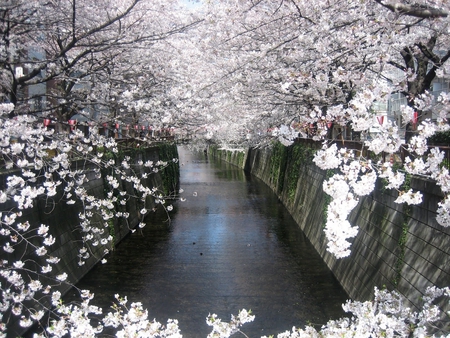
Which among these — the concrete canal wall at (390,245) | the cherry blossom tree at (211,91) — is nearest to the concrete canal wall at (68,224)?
the cherry blossom tree at (211,91)

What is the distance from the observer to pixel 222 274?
1379 cm

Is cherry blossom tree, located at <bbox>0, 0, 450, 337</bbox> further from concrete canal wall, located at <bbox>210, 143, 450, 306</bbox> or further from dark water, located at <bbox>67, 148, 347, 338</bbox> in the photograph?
dark water, located at <bbox>67, 148, 347, 338</bbox>

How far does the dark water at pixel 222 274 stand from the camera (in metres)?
10.9

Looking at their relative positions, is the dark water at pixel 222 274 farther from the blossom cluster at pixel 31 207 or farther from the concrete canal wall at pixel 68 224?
the blossom cluster at pixel 31 207

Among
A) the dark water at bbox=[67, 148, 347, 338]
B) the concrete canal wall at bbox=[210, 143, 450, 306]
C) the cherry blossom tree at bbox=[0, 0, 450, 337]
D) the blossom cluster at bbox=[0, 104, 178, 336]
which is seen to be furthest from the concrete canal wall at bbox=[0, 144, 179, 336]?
the concrete canal wall at bbox=[210, 143, 450, 306]

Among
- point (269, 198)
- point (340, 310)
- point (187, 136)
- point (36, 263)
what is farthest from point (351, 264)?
point (187, 136)

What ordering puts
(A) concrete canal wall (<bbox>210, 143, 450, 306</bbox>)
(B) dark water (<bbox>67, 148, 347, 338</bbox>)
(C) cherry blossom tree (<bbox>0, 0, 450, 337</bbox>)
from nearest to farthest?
(C) cherry blossom tree (<bbox>0, 0, 450, 337</bbox>)
(A) concrete canal wall (<bbox>210, 143, 450, 306</bbox>)
(B) dark water (<bbox>67, 148, 347, 338</bbox>)

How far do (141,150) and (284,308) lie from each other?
1482 centimetres

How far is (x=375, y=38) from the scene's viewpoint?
7.49 m

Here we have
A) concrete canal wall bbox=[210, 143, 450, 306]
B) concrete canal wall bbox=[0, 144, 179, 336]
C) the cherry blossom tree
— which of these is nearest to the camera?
the cherry blossom tree

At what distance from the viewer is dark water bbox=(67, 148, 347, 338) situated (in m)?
10.9

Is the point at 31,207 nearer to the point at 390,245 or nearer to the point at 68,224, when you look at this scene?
the point at 68,224

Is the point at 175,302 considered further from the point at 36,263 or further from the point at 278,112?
the point at 278,112

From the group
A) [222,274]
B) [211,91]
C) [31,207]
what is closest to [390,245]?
[222,274]
